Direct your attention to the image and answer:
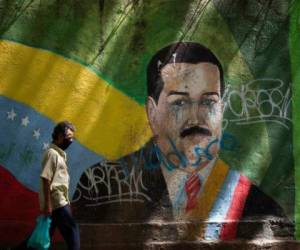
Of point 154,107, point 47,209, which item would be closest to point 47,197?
point 47,209

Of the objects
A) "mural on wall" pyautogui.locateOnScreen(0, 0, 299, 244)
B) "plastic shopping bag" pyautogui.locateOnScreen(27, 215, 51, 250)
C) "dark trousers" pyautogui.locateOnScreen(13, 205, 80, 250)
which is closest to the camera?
"plastic shopping bag" pyautogui.locateOnScreen(27, 215, 51, 250)

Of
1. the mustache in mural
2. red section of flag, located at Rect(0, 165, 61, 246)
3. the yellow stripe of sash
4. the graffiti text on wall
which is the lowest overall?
red section of flag, located at Rect(0, 165, 61, 246)

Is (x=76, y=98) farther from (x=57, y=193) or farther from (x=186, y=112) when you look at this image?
(x=57, y=193)

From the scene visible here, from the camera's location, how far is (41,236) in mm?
5805

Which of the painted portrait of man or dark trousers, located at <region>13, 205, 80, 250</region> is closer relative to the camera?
dark trousers, located at <region>13, 205, 80, 250</region>

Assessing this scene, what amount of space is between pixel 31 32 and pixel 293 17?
344 centimetres

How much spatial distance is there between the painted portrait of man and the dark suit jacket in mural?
0.04 ft

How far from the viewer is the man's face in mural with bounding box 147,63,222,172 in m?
7.45

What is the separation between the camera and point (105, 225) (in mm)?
7211

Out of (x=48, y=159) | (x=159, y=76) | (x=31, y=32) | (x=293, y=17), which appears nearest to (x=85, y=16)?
(x=31, y=32)

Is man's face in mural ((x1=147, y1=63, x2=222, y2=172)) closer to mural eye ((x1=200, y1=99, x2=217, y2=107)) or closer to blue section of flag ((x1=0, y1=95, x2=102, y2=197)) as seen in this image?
mural eye ((x1=200, y1=99, x2=217, y2=107))

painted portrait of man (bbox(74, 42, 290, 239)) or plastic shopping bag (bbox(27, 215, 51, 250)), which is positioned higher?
painted portrait of man (bbox(74, 42, 290, 239))

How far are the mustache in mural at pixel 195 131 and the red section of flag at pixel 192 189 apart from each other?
1.78 ft

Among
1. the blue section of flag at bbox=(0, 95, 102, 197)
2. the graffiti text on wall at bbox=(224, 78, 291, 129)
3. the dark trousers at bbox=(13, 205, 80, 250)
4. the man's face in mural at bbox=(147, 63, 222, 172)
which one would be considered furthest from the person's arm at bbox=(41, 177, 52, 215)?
the graffiti text on wall at bbox=(224, 78, 291, 129)
